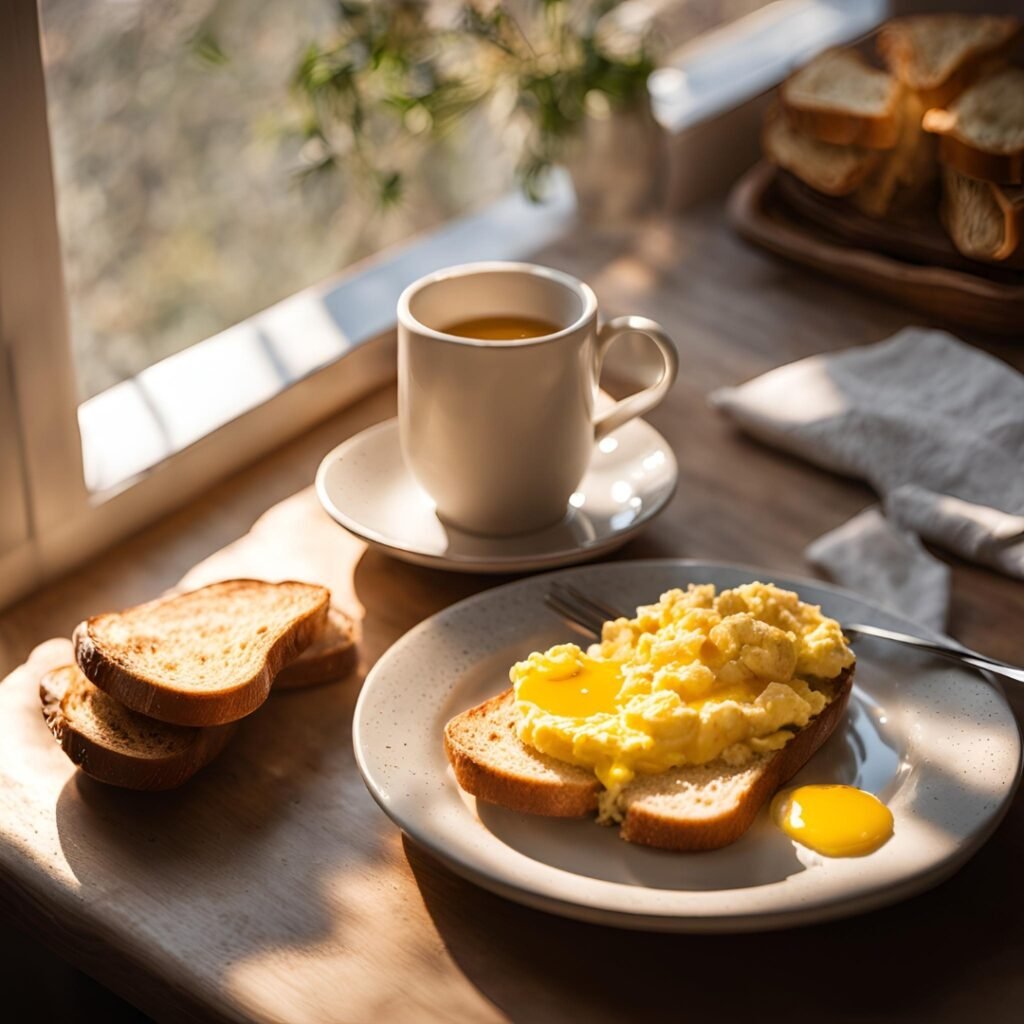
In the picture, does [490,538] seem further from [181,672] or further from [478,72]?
[478,72]

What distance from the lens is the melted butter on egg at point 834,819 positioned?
0.83 metres

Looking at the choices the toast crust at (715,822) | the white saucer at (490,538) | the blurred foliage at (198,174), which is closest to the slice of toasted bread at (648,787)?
the toast crust at (715,822)

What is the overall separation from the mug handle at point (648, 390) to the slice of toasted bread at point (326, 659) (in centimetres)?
29

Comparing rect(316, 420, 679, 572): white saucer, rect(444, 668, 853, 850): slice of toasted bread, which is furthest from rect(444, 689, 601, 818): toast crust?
rect(316, 420, 679, 572): white saucer

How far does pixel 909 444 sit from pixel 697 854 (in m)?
0.63

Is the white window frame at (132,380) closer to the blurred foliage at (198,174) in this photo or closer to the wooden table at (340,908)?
the wooden table at (340,908)

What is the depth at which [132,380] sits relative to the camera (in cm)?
137

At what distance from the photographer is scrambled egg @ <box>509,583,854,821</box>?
83 centimetres

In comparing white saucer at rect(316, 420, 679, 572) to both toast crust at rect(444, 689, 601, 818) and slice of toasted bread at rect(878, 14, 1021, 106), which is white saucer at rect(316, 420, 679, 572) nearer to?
toast crust at rect(444, 689, 601, 818)

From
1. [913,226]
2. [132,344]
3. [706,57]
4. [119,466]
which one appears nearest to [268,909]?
[119,466]

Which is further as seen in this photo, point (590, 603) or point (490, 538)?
point (490, 538)

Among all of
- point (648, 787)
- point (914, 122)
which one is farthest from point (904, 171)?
point (648, 787)

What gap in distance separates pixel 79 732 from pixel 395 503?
373 mm

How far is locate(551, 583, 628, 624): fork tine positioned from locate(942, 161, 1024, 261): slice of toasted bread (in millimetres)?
767
